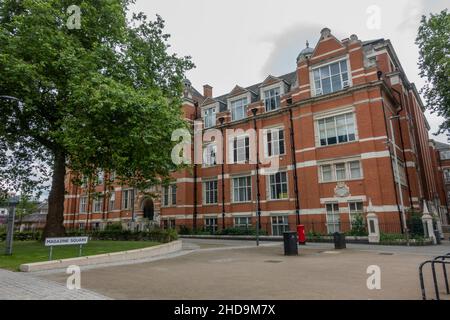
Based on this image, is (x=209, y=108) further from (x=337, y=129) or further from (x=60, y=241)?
(x=60, y=241)

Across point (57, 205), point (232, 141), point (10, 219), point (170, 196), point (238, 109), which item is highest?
point (238, 109)

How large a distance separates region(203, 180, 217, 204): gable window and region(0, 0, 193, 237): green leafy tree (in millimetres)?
13812

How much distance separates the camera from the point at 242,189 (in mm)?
31641

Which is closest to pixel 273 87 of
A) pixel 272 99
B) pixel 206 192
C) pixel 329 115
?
pixel 272 99

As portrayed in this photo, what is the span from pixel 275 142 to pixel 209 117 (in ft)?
31.4

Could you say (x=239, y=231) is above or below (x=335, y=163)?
below

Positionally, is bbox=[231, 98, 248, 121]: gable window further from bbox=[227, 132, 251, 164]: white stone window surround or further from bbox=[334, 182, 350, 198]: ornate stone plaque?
bbox=[334, 182, 350, 198]: ornate stone plaque

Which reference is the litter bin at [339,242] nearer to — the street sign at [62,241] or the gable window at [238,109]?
the street sign at [62,241]

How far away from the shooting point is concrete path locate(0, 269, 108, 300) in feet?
22.4

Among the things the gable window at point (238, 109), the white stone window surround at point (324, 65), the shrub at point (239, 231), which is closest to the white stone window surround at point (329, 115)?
the white stone window surround at point (324, 65)

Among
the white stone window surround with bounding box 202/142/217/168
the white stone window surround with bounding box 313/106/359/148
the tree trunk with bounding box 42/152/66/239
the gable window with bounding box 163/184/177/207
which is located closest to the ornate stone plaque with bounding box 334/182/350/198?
the white stone window surround with bounding box 313/106/359/148

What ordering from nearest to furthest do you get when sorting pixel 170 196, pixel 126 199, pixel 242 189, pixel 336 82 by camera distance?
1. pixel 336 82
2. pixel 242 189
3. pixel 170 196
4. pixel 126 199

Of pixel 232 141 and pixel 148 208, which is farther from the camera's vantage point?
pixel 148 208

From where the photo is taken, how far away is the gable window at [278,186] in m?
28.7
